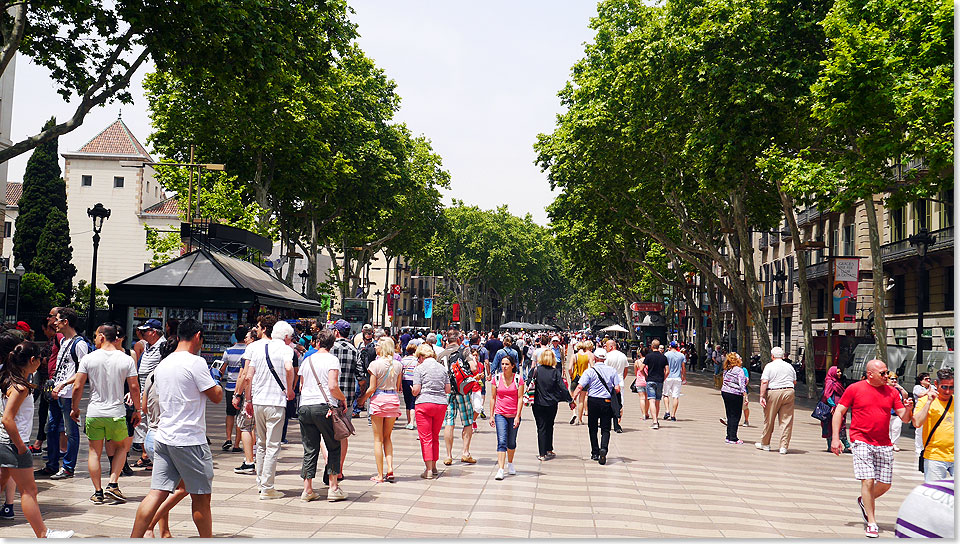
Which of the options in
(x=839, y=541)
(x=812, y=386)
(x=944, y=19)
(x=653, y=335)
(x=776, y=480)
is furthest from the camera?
(x=653, y=335)

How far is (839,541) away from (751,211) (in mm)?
29760

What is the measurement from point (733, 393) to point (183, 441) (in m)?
12.0

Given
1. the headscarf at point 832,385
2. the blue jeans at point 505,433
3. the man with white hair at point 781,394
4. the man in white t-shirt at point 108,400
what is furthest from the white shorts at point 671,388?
the man in white t-shirt at point 108,400

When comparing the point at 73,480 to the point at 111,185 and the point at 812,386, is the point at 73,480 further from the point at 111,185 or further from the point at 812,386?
the point at 111,185

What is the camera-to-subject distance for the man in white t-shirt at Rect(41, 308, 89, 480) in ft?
31.5

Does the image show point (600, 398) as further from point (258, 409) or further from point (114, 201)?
point (114, 201)

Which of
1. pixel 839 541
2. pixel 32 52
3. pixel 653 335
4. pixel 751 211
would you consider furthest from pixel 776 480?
pixel 653 335

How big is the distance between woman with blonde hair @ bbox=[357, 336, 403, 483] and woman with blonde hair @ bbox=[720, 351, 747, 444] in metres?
7.88

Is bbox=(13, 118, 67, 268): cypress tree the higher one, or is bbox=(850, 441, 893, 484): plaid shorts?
bbox=(13, 118, 67, 268): cypress tree

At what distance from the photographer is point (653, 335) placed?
59781 millimetres

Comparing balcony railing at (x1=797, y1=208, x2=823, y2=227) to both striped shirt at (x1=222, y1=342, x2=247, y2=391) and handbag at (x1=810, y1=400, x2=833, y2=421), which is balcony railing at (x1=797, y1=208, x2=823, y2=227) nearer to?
handbag at (x1=810, y1=400, x2=833, y2=421)

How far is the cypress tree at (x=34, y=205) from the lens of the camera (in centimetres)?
5381

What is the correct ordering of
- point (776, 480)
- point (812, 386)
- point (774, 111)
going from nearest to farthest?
point (776, 480) < point (774, 111) < point (812, 386)

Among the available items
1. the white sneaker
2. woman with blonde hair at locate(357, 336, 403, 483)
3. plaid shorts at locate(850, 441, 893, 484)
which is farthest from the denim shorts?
the white sneaker
